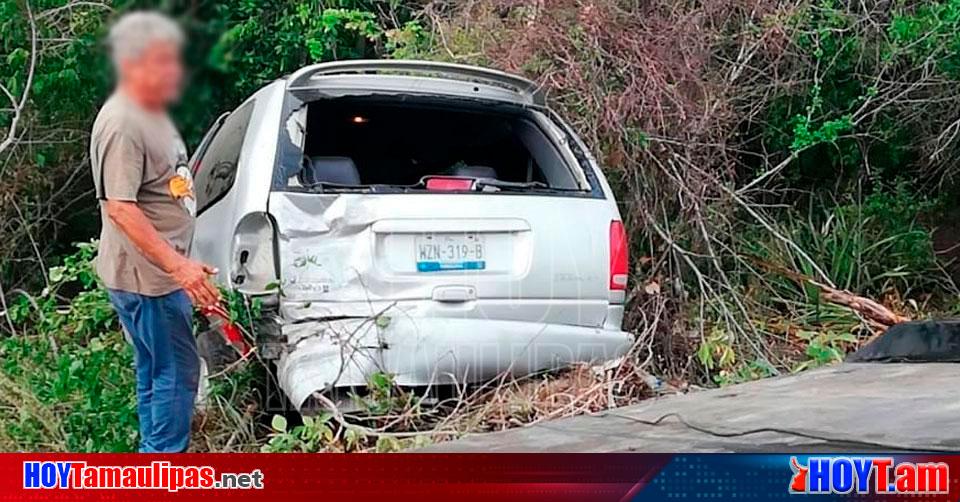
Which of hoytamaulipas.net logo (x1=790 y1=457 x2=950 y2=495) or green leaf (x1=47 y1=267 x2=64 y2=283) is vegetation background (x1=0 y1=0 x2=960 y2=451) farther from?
hoytamaulipas.net logo (x1=790 y1=457 x2=950 y2=495)

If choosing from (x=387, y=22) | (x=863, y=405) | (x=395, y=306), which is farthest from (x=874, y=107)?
(x=395, y=306)

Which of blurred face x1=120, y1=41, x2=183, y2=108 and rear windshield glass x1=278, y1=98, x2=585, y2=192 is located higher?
blurred face x1=120, y1=41, x2=183, y2=108

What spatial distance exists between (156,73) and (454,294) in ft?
2.52

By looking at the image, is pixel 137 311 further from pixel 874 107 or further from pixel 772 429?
pixel 874 107

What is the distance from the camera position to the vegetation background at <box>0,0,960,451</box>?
6.96ft

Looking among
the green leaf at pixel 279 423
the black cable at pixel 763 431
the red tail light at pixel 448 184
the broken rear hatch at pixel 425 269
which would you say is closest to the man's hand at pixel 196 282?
the broken rear hatch at pixel 425 269

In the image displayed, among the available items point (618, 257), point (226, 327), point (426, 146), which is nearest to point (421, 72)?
point (426, 146)

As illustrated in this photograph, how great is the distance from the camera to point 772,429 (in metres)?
1.78

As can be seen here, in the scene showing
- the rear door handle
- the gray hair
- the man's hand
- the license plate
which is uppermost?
the gray hair

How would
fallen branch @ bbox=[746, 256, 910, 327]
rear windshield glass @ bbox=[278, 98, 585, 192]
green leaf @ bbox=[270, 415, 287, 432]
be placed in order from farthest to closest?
fallen branch @ bbox=[746, 256, 910, 327] < rear windshield glass @ bbox=[278, 98, 585, 192] < green leaf @ bbox=[270, 415, 287, 432]

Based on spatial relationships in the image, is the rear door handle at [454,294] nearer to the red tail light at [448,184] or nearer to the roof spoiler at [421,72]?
the red tail light at [448,184]

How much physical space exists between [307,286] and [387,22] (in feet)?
4.44

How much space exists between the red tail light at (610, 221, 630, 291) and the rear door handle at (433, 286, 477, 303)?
1.24 ft

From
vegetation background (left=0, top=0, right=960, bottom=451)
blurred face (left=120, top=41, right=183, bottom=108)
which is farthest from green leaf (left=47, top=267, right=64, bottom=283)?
blurred face (left=120, top=41, right=183, bottom=108)
